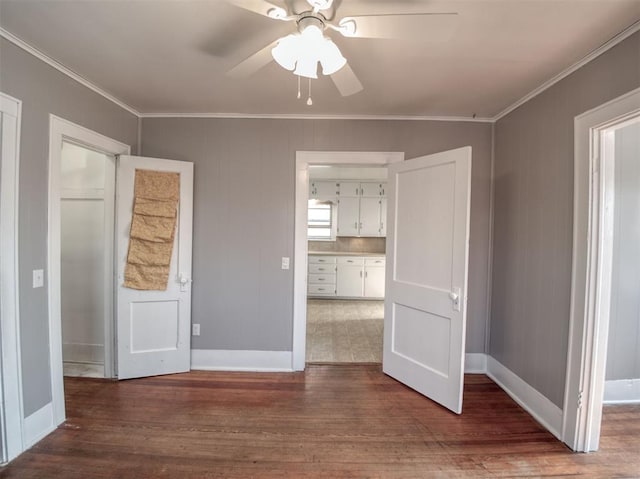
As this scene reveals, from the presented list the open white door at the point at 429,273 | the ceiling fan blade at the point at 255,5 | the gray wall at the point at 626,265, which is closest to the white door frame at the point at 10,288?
the ceiling fan blade at the point at 255,5

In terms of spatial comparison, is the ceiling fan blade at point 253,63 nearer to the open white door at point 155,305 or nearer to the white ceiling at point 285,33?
the white ceiling at point 285,33

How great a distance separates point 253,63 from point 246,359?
8.11 ft

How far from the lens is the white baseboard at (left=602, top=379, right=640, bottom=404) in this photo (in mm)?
2289

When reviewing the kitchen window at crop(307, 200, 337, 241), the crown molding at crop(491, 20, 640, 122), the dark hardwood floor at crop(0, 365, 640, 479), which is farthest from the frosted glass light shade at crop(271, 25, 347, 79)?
the kitchen window at crop(307, 200, 337, 241)

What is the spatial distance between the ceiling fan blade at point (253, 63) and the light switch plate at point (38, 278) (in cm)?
174

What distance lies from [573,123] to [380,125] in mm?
1422

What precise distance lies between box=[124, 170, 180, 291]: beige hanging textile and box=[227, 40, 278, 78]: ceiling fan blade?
4.75ft

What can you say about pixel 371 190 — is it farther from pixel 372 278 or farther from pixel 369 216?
pixel 372 278

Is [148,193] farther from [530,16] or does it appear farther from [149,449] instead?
[530,16]

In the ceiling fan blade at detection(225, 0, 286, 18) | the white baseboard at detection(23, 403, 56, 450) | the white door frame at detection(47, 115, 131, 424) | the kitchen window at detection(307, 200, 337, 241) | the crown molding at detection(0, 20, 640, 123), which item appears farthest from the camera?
the kitchen window at detection(307, 200, 337, 241)

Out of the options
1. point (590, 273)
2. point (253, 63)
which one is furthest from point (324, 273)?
point (253, 63)

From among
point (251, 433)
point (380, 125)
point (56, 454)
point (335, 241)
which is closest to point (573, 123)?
point (380, 125)

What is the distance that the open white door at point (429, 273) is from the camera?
6.98 ft

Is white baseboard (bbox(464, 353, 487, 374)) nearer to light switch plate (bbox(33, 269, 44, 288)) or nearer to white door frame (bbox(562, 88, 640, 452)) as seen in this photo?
white door frame (bbox(562, 88, 640, 452))
